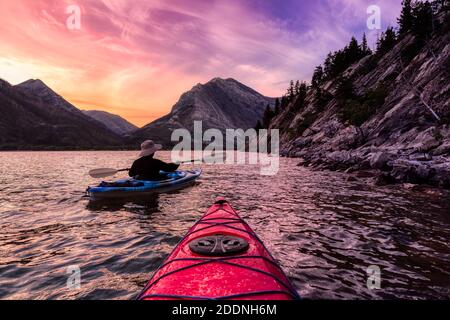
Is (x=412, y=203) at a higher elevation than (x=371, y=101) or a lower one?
lower

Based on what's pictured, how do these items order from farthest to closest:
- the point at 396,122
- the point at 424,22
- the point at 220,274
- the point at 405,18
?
the point at 405,18
the point at 424,22
the point at 396,122
the point at 220,274

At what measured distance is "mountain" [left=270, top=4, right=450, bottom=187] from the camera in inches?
728

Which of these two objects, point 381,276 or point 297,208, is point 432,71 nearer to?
point 297,208

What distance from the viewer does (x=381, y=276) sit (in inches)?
223

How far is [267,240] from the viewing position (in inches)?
312

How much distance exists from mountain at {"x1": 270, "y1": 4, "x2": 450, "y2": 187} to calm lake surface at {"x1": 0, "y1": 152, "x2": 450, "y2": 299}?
20.2ft

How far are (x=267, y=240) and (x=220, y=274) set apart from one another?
166 inches

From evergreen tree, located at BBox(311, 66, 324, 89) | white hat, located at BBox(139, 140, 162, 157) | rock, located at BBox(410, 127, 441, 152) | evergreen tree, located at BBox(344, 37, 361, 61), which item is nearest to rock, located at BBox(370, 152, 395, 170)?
rock, located at BBox(410, 127, 441, 152)

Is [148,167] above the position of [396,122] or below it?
below

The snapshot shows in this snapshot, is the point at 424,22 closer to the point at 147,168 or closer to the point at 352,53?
the point at 352,53

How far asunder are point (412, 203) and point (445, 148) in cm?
1050

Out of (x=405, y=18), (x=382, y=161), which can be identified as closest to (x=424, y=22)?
(x=405, y=18)

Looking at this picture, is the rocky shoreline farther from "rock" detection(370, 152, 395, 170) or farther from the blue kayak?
the blue kayak

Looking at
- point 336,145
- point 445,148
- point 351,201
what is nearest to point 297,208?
point 351,201
